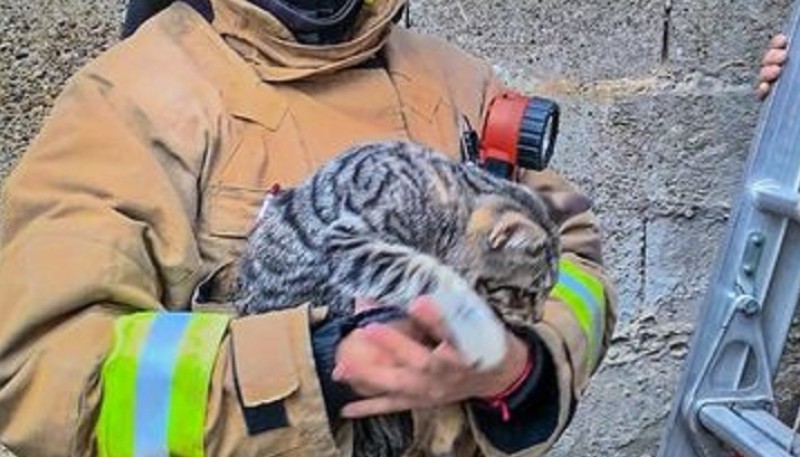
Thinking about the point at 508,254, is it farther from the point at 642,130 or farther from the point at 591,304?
the point at 642,130

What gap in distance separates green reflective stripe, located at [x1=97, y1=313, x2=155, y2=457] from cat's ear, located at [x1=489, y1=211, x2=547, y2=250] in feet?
0.94

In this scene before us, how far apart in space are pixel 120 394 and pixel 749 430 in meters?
0.83

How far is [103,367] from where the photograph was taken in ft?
3.37

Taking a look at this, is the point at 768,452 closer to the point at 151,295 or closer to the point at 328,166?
the point at 328,166

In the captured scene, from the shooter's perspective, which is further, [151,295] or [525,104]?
[525,104]

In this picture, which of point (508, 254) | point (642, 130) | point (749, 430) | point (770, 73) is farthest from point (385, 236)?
point (642, 130)

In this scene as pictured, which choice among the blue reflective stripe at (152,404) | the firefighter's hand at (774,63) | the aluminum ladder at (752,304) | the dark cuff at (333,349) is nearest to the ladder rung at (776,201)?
the aluminum ladder at (752,304)

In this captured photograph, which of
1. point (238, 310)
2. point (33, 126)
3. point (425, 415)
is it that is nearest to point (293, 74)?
point (238, 310)

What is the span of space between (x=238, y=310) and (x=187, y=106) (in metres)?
0.18

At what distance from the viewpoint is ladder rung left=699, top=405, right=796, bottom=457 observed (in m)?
1.49

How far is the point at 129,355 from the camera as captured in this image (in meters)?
1.03

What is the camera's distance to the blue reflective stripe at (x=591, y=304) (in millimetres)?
1260

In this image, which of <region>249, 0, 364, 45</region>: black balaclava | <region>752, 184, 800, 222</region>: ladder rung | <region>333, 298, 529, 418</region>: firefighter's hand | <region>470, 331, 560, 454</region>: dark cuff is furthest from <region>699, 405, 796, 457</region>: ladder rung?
<region>249, 0, 364, 45</region>: black balaclava

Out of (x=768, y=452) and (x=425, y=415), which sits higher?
(x=425, y=415)
